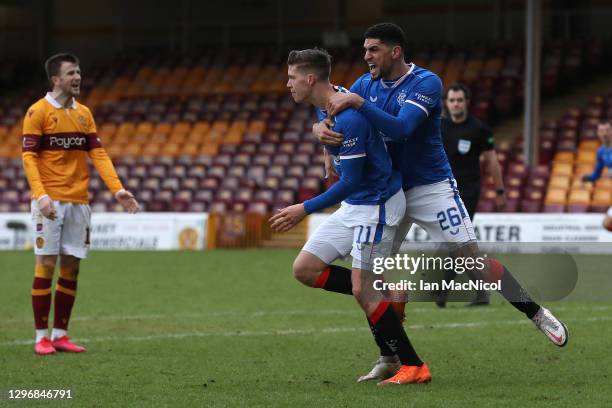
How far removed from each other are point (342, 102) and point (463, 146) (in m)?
4.82

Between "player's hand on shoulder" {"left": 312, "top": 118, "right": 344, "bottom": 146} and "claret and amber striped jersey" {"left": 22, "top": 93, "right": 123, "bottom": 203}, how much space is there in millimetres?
2595

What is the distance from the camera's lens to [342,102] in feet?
20.5

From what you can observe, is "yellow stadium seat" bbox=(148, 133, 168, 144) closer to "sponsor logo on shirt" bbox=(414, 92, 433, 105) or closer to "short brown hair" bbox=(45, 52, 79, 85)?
"short brown hair" bbox=(45, 52, 79, 85)

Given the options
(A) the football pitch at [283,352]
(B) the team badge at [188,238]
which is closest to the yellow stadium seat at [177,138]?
(B) the team badge at [188,238]

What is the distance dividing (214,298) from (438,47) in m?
17.9

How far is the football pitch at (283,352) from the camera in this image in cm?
629

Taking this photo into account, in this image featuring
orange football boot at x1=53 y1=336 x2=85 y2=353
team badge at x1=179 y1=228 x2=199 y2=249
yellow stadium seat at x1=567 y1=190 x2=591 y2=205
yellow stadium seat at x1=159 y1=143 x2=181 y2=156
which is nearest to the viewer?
orange football boot at x1=53 y1=336 x2=85 y2=353

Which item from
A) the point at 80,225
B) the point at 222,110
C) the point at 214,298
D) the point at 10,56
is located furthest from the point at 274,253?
the point at 10,56

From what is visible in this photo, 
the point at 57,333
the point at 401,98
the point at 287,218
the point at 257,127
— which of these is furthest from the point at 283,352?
the point at 257,127

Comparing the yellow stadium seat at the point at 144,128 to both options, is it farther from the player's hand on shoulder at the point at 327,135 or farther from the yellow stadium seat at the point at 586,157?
the player's hand on shoulder at the point at 327,135

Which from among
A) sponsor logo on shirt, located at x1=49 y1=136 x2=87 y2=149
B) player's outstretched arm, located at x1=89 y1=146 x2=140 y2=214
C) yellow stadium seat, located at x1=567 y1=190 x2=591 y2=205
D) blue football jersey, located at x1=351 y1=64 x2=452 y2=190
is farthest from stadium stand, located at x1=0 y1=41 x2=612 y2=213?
blue football jersey, located at x1=351 y1=64 x2=452 y2=190

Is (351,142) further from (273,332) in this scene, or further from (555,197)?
Result: (555,197)

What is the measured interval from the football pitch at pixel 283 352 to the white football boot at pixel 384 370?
140 millimetres

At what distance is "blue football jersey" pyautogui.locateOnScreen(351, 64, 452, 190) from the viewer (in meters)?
6.62
